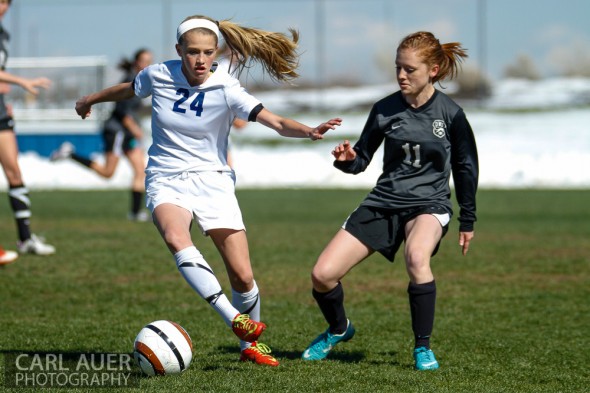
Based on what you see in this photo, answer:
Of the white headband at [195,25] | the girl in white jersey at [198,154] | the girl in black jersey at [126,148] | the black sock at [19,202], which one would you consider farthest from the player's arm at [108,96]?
the girl in black jersey at [126,148]

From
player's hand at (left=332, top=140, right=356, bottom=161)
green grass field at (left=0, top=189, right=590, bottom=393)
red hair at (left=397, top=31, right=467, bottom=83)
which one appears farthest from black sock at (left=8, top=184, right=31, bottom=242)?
red hair at (left=397, top=31, right=467, bottom=83)

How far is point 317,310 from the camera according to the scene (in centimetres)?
784

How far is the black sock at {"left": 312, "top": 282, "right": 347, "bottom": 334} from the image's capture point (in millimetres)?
5977

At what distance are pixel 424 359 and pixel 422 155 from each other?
1.19 m

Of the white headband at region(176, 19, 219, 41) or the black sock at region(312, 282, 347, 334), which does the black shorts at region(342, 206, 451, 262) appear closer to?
the black sock at region(312, 282, 347, 334)

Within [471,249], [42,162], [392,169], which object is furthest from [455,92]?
[392,169]

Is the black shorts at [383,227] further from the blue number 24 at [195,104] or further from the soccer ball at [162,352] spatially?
the soccer ball at [162,352]

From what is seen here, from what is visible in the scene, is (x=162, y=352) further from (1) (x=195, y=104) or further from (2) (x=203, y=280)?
(1) (x=195, y=104)

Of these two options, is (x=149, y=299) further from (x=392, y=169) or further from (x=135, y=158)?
(x=135, y=158)

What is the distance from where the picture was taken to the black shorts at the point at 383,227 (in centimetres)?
588

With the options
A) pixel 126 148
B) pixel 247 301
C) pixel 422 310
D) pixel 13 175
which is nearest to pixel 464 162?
pixel 422 310

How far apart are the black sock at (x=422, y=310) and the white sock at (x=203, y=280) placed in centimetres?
105

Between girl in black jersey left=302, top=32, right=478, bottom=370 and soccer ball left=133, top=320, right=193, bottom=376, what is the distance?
86 cm

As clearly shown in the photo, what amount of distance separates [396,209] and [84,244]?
270 inches
